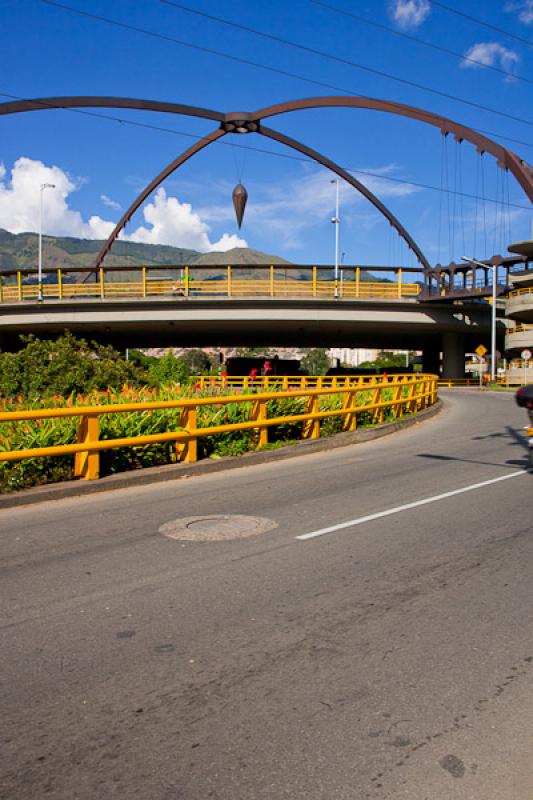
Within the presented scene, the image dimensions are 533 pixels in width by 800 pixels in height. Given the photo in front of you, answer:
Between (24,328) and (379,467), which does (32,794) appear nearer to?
(379,467)

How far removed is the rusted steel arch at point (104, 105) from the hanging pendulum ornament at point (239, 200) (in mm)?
7668

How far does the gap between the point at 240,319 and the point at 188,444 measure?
33.7m

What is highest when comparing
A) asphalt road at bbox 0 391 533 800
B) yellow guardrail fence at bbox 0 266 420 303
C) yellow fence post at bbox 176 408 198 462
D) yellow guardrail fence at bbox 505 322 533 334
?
yellow guardrail fence at bbox 0 266 420 303

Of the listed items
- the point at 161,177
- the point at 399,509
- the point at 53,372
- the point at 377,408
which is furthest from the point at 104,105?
the point at 399,509

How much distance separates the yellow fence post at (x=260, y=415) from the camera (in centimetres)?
1312

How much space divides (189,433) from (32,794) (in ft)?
27.6

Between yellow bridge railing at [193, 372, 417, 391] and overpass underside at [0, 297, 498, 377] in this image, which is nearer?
yellow bridge railing at [193, 372, 417, 391]

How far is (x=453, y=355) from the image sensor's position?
183 ft

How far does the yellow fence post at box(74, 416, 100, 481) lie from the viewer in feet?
31.8

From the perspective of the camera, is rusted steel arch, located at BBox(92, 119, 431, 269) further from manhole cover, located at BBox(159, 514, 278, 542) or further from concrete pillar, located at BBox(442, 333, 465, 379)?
manhole cover, located at BBox(159, 514, 278, 542)

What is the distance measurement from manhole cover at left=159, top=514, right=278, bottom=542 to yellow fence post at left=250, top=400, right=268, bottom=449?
5.25m

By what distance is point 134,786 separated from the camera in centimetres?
290

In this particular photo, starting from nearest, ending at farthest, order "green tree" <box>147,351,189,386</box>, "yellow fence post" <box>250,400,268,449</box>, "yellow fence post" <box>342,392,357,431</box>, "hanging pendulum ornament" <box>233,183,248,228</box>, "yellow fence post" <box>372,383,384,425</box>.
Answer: "yellow fence post" <box>250,400,268,449</box> < "yellow fence post" <box>342,392,357,431</box> < "yellow fence post" <box>372,383,384,425</box> < "green tree" <box>147,351,189,386</box> < "hanging pendulum ornament" <box>233,183,248,228</box>

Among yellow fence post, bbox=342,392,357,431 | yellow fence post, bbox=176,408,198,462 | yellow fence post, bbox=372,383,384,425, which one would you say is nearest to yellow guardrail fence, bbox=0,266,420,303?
yellow fence post, bbox=372,383,384,425
